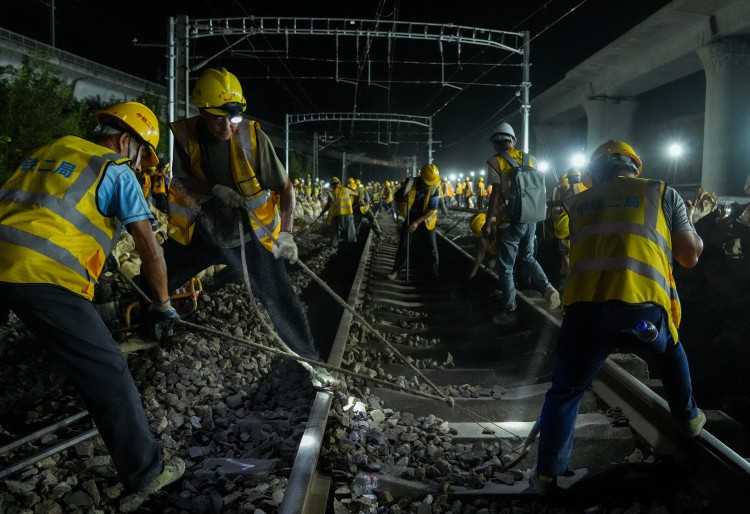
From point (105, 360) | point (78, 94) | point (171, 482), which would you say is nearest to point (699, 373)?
point (171, 482)

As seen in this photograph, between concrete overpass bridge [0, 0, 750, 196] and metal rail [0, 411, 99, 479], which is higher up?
concrete overpass bridge [0, 0, 750, 196]

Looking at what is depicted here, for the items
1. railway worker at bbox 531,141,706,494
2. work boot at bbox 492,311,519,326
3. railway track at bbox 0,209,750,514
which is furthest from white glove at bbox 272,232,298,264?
work boot at bbox 492,311,519,326

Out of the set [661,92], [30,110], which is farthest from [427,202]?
[661,92]

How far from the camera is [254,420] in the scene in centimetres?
361

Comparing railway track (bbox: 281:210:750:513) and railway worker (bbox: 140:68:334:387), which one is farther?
railway worker (bbox: 140:68:334:387)

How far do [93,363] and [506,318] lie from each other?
15.5 feet

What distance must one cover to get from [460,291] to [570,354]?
5.88 metres

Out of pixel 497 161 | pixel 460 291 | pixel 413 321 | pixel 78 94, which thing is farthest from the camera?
pixel 78 94

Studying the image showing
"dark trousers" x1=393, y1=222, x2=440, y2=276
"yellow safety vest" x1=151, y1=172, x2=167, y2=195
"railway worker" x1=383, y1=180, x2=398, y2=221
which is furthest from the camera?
"railway worker" x1=383, y1=180, x2=398, y2=221

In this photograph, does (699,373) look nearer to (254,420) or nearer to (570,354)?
(570,354)

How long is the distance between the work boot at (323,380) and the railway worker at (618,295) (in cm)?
141

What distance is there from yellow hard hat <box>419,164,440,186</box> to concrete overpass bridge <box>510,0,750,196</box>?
10.8m

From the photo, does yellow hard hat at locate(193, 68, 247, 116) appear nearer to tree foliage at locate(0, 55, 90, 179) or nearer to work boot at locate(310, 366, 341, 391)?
work boot at locate(310, 366, 341, 391)

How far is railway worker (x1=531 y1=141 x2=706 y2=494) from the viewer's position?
2645mm
